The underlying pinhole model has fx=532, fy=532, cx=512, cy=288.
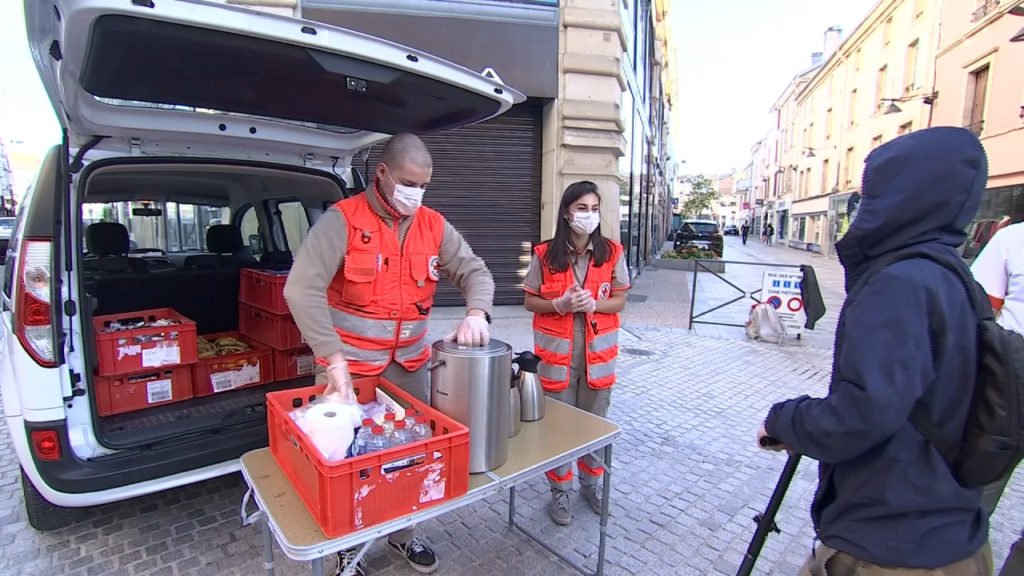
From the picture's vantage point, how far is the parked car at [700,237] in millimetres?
20752

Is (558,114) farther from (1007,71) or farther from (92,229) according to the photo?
(1007,71)

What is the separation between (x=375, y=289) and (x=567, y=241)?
120 cm

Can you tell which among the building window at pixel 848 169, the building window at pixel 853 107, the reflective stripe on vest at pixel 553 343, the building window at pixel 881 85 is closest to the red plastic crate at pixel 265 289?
the reflective stripe on vest at pixel 553 343

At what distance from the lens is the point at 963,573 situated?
138cm

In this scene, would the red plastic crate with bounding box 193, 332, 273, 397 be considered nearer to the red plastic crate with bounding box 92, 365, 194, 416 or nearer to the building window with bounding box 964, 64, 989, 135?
the red plastic crate with bounding box 92, 365, 194, 416

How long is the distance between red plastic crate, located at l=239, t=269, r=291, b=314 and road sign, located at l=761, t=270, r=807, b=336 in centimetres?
672

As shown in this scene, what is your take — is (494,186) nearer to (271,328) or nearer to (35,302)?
(271,328)

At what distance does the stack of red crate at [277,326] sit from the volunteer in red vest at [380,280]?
58.7 inches

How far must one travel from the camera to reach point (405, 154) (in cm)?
225

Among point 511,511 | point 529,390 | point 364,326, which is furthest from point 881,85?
point 364,326

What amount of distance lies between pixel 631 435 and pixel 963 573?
304cm

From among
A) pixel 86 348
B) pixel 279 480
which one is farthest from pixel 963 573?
pixel 86 348

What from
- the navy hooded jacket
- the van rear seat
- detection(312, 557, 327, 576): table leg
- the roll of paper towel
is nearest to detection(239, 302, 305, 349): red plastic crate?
the van rear seat

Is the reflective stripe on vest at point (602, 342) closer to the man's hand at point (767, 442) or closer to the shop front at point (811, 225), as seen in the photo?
the man's hand at point (767, 442)
